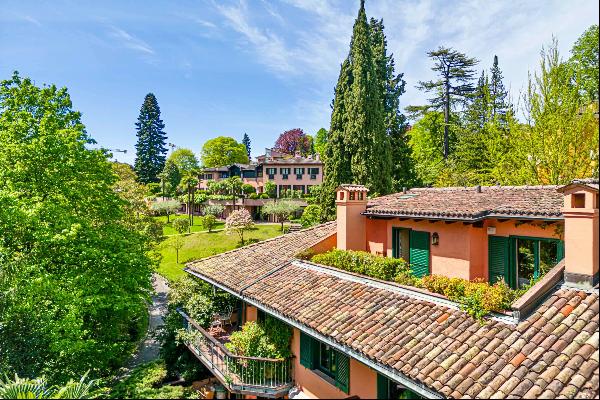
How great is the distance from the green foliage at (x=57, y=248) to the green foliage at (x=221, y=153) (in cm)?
6236

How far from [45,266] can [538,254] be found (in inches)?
636

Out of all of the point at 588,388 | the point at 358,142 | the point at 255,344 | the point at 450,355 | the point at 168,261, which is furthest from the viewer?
the point at 168,261

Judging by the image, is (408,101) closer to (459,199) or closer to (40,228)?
(459,199)

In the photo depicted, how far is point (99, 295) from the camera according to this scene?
531 inches

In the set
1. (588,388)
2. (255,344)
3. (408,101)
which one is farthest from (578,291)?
(408,101)

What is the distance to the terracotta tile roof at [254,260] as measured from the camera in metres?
13.8

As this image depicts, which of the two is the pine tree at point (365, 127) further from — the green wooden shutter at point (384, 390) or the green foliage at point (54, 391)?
the green foliage at point (54, 391)

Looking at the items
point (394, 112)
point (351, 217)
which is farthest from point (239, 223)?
point (351, 217)

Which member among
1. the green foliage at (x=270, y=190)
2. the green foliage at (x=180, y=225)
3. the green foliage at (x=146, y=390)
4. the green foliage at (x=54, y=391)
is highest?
the green foliage at (x=270, y=190)

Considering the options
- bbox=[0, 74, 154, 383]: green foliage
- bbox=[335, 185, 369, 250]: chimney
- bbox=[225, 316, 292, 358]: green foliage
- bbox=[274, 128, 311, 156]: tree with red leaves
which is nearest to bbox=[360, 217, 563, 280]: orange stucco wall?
bbox=[335, 185, 369, 250]: chimney

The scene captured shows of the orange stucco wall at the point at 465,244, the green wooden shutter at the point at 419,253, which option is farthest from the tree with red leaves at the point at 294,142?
the orange stucco wall at the point at 465,244

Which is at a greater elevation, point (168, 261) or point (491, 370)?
point (491, 370)

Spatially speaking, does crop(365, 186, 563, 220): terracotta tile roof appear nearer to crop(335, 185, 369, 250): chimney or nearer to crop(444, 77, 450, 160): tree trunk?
crop(335, 185, 369, 250): chimney

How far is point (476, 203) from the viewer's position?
11695mm
